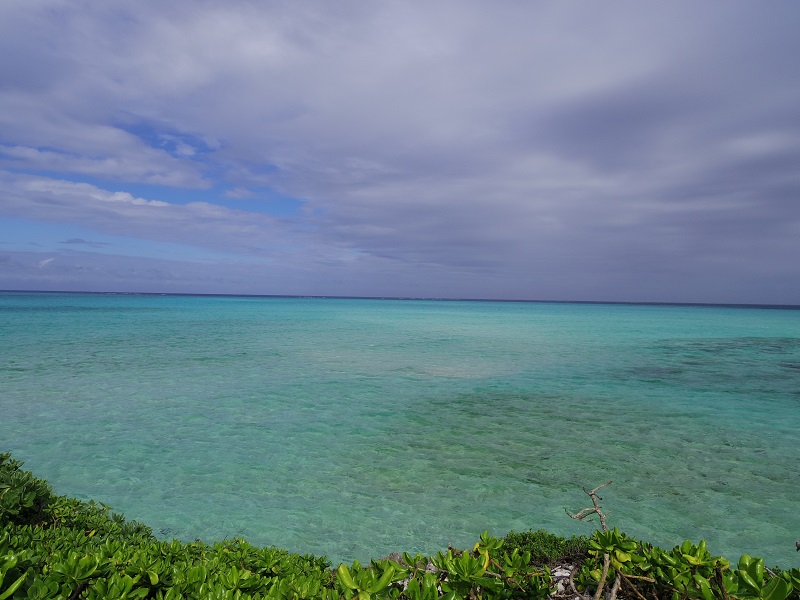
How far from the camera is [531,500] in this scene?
28.0ft

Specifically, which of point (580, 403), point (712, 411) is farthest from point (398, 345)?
point (712, 411)

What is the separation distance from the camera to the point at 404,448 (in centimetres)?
1130

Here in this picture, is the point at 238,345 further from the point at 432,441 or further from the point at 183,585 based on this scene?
the point at 183,585

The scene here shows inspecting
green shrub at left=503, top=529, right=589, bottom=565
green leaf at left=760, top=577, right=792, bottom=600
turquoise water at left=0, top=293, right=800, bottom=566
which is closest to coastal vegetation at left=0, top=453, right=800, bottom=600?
green leaf at left=760, top=577, right=792, bottom=600

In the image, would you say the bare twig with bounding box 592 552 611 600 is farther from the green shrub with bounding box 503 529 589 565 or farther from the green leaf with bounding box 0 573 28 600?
the green leaf with bounding box 0 573 28 600

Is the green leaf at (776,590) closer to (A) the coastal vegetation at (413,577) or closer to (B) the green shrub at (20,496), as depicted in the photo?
(A) the coastal vegetation at (413,577)

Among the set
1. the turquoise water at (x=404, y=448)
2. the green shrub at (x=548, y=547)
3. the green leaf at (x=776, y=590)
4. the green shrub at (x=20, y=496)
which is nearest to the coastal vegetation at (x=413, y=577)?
the green leaf at (x=776, y=590)

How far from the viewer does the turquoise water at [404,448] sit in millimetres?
7746

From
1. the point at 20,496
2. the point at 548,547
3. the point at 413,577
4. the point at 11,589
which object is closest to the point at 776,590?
the point at 413,577

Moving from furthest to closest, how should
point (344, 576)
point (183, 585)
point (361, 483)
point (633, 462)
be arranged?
1. point (633, 462)
2. point (361, 483)
3. point (183, 585)
4. point (344, 576)

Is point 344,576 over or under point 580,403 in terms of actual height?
over

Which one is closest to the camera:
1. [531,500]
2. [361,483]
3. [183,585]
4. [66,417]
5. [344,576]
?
[344,576]

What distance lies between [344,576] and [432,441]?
9.77 meters

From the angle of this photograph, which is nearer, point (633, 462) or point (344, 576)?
point (344, 576)
